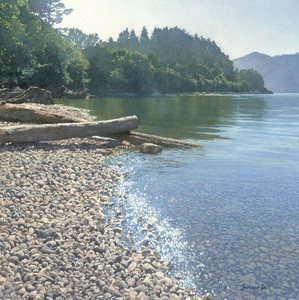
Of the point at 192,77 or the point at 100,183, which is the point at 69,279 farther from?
the point at 192,77

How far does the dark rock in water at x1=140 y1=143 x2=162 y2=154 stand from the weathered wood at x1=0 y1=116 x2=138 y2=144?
6.05 ft

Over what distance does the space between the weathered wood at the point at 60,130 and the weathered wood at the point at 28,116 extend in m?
2.84

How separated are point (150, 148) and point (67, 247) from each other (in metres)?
10.4

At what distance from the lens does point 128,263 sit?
5957 millimetres

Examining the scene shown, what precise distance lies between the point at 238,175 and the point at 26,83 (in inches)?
2681

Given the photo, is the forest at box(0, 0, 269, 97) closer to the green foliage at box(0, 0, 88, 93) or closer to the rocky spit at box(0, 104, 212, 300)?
the green foliage at box(0, 0, 88, 93)

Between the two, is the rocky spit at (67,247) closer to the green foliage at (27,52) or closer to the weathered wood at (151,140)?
the weathered wood at (151,140)

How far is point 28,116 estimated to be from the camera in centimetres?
1975

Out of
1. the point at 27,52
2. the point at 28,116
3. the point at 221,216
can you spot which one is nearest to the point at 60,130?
the point at 28,116

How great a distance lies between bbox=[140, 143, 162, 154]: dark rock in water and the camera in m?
16.4

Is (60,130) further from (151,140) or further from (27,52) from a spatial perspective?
(27,52)

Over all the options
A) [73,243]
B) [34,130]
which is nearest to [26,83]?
[34,130]

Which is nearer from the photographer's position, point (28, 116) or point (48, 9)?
point (28, 116)
